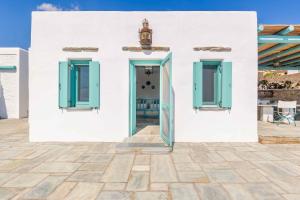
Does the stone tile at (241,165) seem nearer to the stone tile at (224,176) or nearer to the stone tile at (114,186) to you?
the stone tile at (224,176)

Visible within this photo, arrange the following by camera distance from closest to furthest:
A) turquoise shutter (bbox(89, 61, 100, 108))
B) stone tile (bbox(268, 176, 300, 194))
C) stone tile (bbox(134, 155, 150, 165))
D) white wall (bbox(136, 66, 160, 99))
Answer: stone tile (bbox(268, 176, 300, 194)), stone tile (bbox(134, 155, 150, 165)), turquoise shutter (bbox(89, 61, 100, 108)), white wall (bbox(136, 66, 160, 99))

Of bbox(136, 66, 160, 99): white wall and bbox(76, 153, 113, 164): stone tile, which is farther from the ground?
bbox(136, 66, 160, 99): white wall

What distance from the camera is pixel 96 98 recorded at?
18.4 ft

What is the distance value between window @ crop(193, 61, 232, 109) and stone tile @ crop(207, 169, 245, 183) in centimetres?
227

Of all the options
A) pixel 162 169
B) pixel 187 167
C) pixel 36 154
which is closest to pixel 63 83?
pixel 36 154

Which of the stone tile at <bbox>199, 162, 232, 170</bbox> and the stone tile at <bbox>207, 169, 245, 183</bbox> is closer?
the stone tile at <bbox>207, 169, 245, 183</bbox>

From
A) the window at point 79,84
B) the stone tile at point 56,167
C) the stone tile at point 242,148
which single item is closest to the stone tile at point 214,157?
the stone tile at point 242,148

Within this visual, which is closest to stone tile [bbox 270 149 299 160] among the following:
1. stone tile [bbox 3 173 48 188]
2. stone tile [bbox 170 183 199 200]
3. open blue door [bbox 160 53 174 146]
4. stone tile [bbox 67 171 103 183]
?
open blue door [bbox 160 53 174 146]

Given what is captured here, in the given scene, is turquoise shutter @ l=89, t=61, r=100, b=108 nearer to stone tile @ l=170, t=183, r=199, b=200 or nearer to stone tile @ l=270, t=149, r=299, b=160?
stone tile @ l=170, t=183, r=199, b=200

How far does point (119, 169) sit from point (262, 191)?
2346mm

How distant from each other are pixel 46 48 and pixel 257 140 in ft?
21.5

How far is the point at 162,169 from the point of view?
3.72m

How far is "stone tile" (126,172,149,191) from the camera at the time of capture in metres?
2.99

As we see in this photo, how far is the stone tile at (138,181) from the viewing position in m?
2.99
